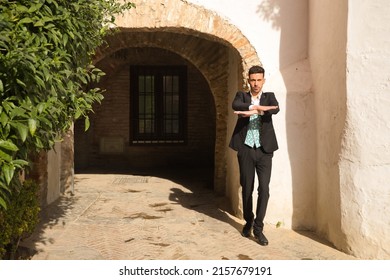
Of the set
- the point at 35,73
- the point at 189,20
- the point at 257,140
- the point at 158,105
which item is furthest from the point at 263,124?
the point at 158,105

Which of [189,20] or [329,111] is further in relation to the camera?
[189,20]

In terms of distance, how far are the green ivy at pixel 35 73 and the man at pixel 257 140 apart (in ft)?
5.65

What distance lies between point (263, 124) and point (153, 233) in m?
1.79

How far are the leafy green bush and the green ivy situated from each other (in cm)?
63

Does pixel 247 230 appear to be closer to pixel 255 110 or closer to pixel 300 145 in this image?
pixel 300 145

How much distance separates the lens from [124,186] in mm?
7543

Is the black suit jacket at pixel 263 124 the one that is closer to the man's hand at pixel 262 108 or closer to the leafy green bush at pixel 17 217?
the man's hand at pixel 262 108

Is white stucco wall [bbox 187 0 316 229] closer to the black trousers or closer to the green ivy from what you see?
the black trousers

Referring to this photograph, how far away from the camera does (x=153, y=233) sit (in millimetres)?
4469

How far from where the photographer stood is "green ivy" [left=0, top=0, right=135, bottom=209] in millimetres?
2039

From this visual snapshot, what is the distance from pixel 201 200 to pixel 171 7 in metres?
3.06

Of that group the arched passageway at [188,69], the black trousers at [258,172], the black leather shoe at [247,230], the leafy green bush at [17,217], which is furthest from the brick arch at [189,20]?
the leafy green bush at [17,217]

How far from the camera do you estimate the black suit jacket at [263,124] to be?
3975 millimetres

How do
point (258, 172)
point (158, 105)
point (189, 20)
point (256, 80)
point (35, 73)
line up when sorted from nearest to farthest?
1. point (35, 73)
2. point (256, 80)
3. point (258, 172)
4. point (189, 20)
5. point (158, 105)
